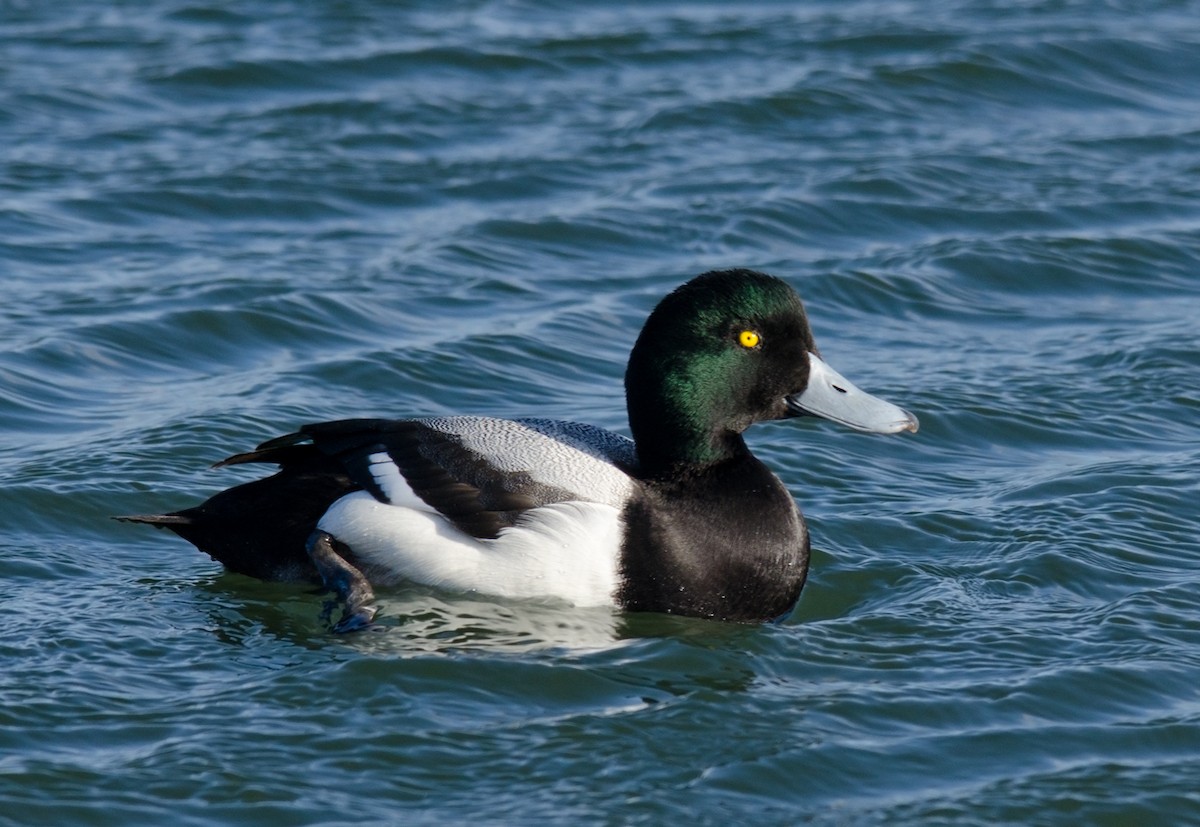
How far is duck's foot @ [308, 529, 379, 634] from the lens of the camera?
22.7 feet

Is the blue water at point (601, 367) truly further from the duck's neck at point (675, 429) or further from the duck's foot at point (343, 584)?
the duck's neck at point (675, 429)

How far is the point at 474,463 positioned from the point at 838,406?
1.43m

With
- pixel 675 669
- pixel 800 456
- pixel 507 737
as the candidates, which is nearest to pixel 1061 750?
pixel 675 669

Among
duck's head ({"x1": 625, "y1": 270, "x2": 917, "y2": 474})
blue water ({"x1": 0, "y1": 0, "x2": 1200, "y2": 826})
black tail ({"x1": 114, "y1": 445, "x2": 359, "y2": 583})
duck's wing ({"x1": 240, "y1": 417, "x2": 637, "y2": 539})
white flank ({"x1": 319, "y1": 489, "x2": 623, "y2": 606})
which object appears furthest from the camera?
black tail ({"x1": 114, "y1": 445, "x2": 359, "y2": 583})

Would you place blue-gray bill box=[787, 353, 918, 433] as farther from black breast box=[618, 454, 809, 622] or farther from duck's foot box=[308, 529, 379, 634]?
duck's foot box=[308, 529, 379, 634]

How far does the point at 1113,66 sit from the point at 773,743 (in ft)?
36.5

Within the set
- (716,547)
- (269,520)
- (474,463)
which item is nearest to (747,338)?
(716,547)

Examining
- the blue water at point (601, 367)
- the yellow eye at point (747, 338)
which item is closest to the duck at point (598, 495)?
the yellow eye at point (747, 338)

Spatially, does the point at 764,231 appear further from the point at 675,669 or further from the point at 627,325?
the point at 675,669

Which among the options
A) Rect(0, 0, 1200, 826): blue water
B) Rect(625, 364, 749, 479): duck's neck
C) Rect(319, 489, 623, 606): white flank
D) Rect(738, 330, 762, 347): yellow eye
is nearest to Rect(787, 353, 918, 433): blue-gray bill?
Rect(738, 330, 762, 347): yellow eye

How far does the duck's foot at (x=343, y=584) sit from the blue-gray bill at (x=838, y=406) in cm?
178

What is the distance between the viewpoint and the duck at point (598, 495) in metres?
6.93

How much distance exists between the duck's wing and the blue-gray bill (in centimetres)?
72

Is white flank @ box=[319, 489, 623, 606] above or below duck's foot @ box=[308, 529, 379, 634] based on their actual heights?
above
